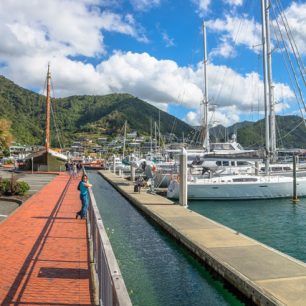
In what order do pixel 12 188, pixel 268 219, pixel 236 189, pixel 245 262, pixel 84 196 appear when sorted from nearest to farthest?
1. pixel 245 262
2. pixel 84 196
3. pixel 268 219
4. pixel 12 188
5. pixel 236 189

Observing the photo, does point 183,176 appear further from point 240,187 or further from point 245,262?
point 245,262

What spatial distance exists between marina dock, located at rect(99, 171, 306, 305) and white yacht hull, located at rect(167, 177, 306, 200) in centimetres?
1207

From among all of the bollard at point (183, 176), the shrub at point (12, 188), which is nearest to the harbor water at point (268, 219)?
the bollard at point (183, 176)

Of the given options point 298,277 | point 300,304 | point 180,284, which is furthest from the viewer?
point 180,284

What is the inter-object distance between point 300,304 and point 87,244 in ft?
19.9

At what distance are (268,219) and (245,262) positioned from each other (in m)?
13.0

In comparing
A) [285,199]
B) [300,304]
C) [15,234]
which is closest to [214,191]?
[285,199]

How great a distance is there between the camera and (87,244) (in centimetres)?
1138

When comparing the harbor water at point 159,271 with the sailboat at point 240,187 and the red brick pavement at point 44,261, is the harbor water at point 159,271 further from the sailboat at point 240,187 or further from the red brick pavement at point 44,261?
the sailboat at point 240,187

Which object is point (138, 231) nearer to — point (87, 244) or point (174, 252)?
point (174, 252)

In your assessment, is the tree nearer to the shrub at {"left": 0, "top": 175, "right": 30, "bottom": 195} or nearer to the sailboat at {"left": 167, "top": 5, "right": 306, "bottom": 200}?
the shrub at {"left": 0, "top": 175, "right": 30, "bottom": 195}

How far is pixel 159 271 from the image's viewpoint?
1186 centimetres

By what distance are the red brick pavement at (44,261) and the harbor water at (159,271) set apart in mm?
1603

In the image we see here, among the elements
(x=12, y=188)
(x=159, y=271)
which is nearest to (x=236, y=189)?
(x=12, y=188)
